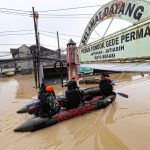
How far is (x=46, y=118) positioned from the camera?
10734 mm

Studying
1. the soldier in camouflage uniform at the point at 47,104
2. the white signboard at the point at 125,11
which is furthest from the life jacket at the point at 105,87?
the soldier in camouflage uniform at the point at 47,104

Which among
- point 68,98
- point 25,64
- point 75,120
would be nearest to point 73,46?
point 68,98

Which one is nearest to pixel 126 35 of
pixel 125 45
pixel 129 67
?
pixel 125 45

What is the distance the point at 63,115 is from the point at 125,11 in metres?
5.17

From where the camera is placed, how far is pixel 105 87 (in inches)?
525

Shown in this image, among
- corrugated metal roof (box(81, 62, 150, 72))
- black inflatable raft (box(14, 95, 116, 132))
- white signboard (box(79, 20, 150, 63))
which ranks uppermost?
white signboard (box(79, 20, 150, 63))

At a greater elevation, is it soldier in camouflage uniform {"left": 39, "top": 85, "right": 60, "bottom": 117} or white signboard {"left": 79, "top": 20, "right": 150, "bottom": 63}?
white signboard {"left": 79, "top": 20, "right": 150, "bottom": 63}

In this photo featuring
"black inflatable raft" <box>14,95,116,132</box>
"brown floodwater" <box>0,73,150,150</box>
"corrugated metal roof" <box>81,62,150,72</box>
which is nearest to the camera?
"corrugated metal roof" <box>81,62,150,72</box>

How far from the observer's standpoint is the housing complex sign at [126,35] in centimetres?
712

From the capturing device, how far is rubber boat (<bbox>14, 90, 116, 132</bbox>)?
10305 millimetres

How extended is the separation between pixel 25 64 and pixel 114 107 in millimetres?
43947

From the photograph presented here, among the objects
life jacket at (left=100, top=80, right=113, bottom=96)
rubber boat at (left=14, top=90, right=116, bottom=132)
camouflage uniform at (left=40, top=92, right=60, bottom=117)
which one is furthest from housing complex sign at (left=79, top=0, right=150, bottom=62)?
camouflage uniform at (left=40, top=92, right=60, bottom=117)

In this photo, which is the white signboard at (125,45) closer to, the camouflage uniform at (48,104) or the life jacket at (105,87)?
the life jacket at (105,87)

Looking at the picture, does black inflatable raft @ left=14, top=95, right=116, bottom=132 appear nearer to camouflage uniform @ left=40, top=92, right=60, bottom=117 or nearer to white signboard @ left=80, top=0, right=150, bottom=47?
camouflage uniform @ left=40, top=92, right=60, bottom=117
